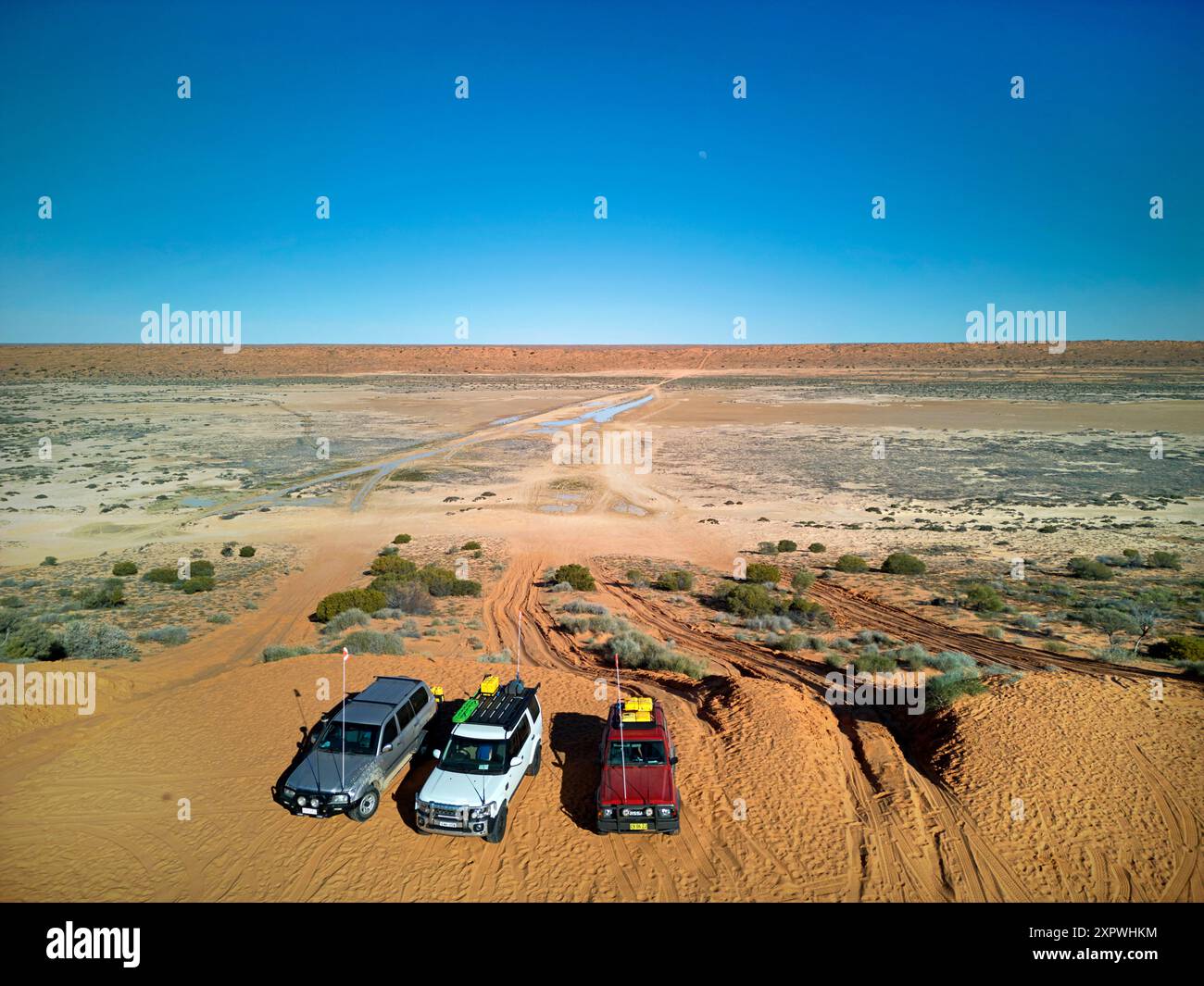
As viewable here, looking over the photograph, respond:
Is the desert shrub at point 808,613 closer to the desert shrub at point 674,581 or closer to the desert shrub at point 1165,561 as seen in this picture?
the desert shrub at point 674,581

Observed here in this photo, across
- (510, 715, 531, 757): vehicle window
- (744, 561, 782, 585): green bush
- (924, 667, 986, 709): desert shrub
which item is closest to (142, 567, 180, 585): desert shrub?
(510, 715, 531, 757): vehicle window

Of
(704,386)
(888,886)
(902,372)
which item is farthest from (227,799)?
(902,372)

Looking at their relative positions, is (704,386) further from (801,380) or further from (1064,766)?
(1064,766)

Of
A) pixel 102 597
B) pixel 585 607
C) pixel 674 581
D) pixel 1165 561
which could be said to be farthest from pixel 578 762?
pixel 1165 561

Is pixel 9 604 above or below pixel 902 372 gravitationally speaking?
below

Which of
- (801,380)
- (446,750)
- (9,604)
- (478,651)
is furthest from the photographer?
(801,380)

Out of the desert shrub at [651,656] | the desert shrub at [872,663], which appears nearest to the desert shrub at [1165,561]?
the desert shrub at [872,663]

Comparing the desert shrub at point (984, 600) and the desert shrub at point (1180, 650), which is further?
the desert shrub at point (984, 600)
